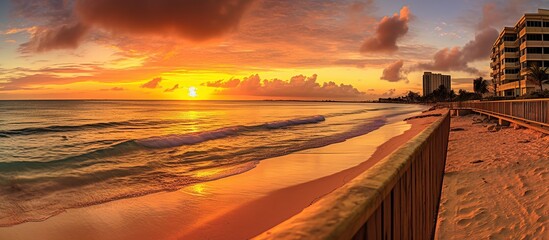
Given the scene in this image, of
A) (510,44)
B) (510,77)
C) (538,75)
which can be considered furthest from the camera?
(510,77)

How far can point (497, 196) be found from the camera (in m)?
6.70

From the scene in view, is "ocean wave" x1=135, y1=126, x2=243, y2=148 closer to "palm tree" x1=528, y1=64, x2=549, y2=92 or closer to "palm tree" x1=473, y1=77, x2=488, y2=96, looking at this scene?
"palm tree" x1=528, y1=64, x2=549, y2=92

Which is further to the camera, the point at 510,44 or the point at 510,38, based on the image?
the point at 510,38

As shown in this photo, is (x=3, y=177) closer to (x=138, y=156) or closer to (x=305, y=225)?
(x=138, y=156)

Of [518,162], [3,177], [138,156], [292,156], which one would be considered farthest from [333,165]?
[3,177]

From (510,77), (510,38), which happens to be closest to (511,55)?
(510,38)

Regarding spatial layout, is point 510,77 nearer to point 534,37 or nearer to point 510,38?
point 510,38

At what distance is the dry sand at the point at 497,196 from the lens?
531 centimetres

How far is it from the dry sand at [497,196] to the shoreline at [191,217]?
308cm

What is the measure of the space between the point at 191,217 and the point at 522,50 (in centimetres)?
7985

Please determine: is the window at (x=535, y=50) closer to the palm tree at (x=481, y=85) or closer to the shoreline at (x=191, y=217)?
the palm tree at (x=481, y=85)

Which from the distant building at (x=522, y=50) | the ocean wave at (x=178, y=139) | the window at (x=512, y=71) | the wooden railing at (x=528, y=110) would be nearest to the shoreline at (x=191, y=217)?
the wooden railing at (x=528, y=110)

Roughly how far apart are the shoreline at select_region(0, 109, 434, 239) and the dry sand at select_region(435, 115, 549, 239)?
3.08m

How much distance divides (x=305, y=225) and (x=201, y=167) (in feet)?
43.6
